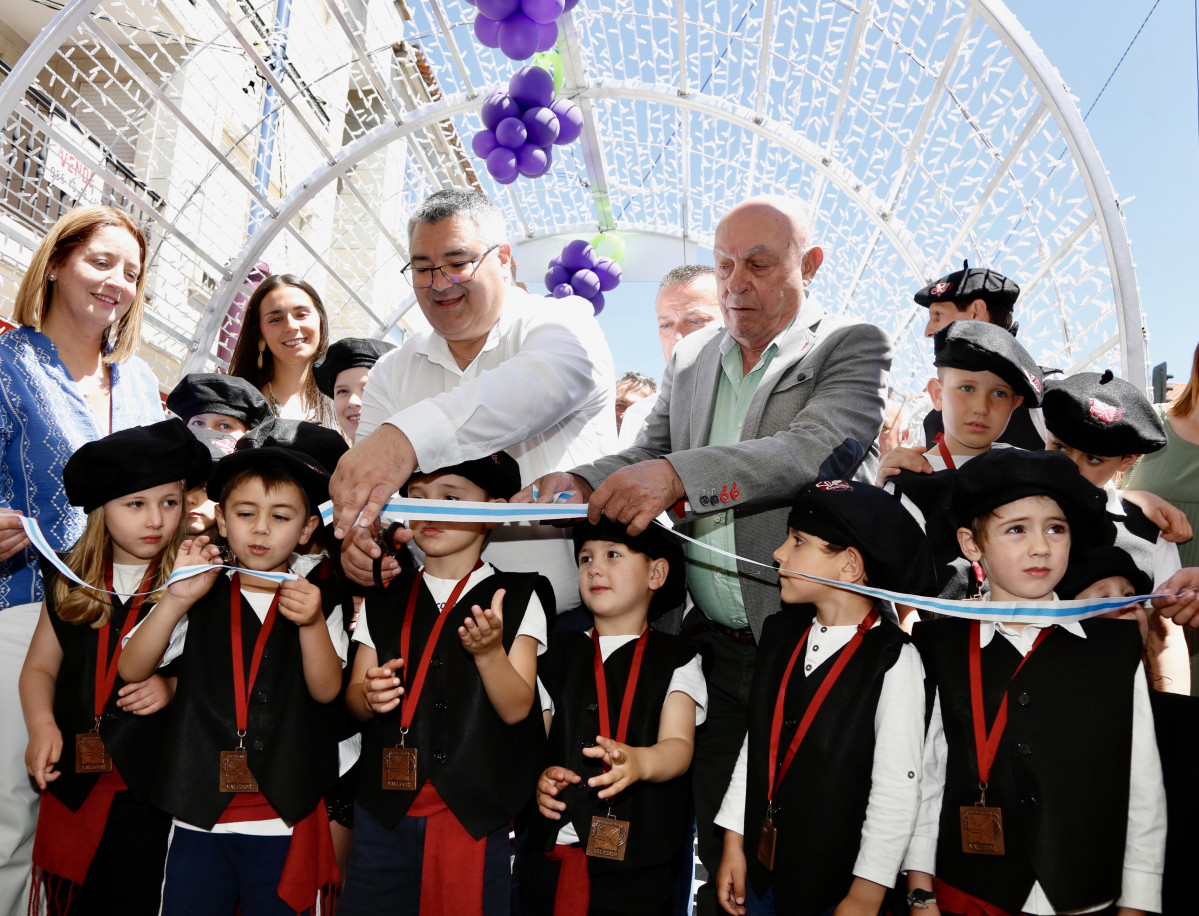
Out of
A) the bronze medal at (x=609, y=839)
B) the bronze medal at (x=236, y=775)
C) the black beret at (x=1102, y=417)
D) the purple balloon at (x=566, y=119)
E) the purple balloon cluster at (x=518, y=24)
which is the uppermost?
the purple balloon at (x=566, y=119)

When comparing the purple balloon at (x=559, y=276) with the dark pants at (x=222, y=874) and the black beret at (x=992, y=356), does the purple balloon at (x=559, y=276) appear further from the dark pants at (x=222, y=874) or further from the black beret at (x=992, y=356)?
the dark pants at (x=222, y=874)

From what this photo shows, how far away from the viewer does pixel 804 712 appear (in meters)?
2.18

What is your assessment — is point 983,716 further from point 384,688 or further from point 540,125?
point 540,125

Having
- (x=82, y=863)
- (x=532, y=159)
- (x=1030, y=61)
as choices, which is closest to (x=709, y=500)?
(x=82, y=863)

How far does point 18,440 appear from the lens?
2.88 m

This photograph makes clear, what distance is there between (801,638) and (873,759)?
0.34 meters

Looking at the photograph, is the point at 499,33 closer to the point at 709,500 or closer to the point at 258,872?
the point at 709,500

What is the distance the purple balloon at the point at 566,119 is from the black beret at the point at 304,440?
12.4ft

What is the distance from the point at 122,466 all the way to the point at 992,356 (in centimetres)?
254

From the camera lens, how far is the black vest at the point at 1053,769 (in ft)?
6.28

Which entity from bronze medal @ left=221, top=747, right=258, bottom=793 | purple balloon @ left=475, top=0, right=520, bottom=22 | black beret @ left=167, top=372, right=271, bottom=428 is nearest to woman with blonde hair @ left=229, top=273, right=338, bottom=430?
black beret @ left=167, top=372, right=271, bottom=428

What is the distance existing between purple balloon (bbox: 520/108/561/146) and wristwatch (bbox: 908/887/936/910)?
17.3 feet

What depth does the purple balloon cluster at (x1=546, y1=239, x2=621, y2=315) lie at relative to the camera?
8.25m

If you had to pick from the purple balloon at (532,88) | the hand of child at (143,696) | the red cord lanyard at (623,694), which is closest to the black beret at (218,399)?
the hand of child at (143,696)
